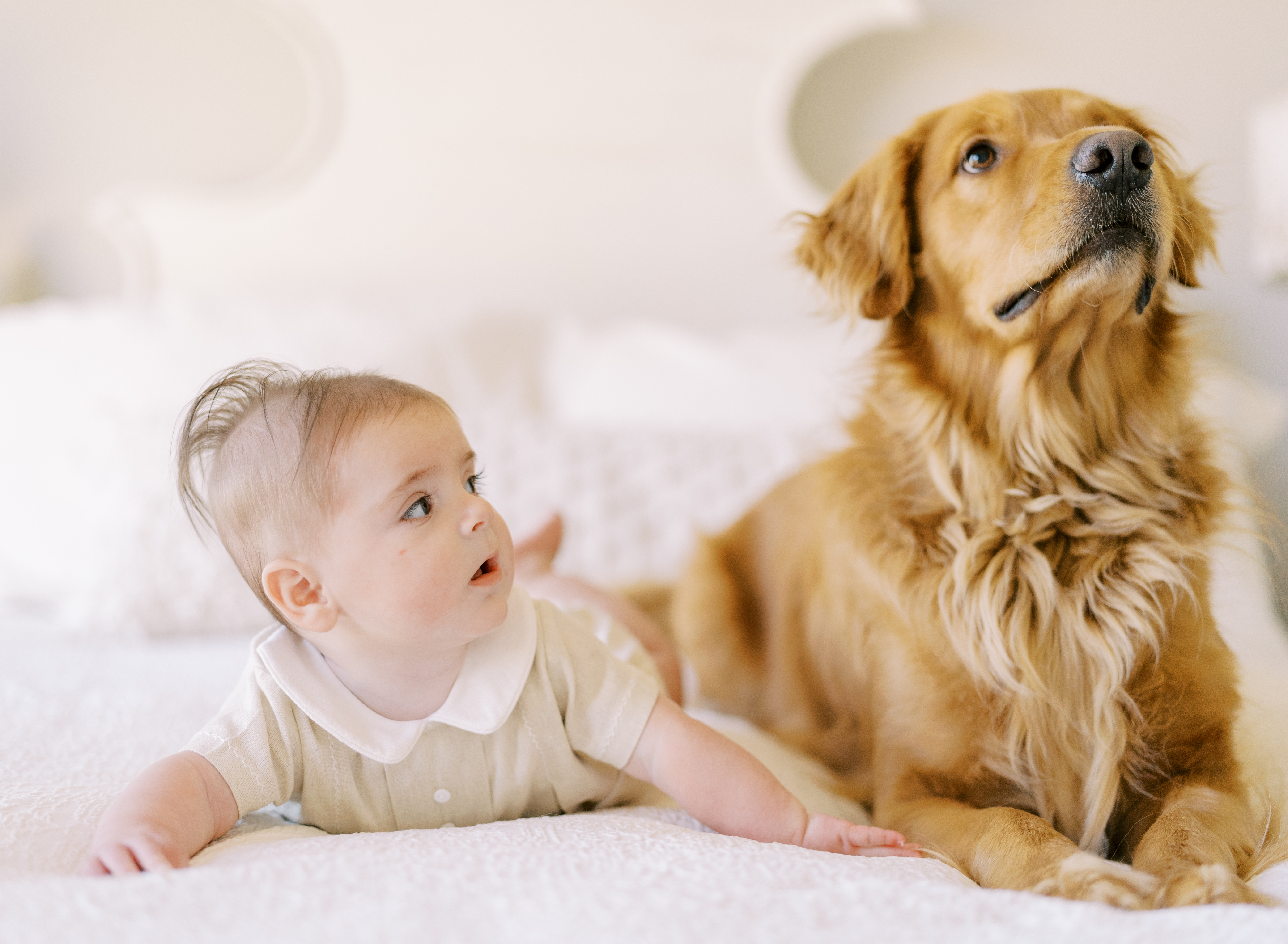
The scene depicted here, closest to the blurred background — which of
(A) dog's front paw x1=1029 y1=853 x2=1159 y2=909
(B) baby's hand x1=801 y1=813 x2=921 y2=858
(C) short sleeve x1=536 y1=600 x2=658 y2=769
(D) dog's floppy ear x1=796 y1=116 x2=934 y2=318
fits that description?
(D) dog's floppy ear x1=796 y1=116 x2=934 y2=318

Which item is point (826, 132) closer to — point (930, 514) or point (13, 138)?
point (930, 514)

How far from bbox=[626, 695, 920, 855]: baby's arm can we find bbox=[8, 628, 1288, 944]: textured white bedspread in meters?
0.04

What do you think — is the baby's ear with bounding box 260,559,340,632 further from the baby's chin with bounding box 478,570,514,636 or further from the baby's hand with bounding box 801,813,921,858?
the baby's hand with bounding box 801,813,921,858

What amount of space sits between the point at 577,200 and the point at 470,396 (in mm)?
764

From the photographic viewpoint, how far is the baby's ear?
0.88 meters

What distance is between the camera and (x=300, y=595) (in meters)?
0.90

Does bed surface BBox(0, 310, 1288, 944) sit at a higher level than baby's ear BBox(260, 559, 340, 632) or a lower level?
lower

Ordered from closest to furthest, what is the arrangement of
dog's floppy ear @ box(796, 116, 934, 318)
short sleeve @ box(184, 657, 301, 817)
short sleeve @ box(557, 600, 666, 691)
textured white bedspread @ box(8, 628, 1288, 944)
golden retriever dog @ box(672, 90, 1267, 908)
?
textured white bedspread @ box(8, 628, 1288, 944)
short sleeve @ box(184, 657, 301, 817)
golden retriever dog @ box(672, 90, 1267, 908)
short sleeve @ box(557, 600, 666, 691)
dog's floppy ear @ box(796, 116, 934, 318)

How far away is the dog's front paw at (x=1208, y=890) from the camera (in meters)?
0.73

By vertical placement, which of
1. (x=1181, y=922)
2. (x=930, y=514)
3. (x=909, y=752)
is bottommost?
(x=909, y=752)

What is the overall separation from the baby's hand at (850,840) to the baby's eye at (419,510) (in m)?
0.45

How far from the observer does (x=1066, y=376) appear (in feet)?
3.81

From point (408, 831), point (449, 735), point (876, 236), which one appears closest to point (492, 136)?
point (876, 236)

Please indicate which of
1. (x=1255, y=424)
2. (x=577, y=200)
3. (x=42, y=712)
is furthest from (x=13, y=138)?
(x=1255, y=424)
